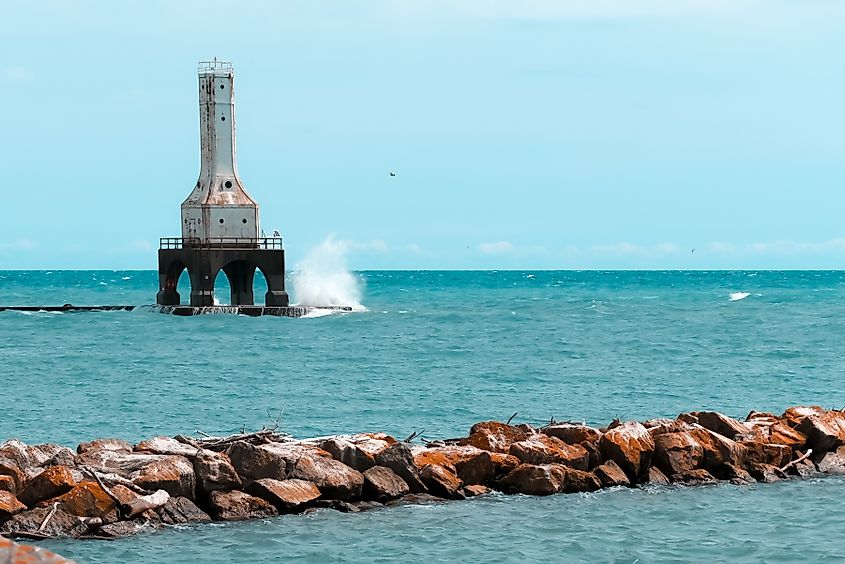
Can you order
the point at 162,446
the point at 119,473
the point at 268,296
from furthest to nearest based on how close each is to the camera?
the point at 268,296
the point at 162,446
the point at 119,473

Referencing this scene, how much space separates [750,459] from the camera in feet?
69.0

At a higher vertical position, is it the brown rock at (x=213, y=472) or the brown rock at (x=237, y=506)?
the brown rock at (x=213, y=472)

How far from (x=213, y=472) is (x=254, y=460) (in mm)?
663

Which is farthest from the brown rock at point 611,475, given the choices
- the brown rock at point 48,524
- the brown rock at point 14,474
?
the brown rock at point 14,474

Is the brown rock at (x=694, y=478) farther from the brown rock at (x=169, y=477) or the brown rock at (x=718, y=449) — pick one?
the brown rock at (x=169, y=477)

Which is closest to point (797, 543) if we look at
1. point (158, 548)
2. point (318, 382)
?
point (158, 548)

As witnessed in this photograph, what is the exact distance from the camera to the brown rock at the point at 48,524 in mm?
16141

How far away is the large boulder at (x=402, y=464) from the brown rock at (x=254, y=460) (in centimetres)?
151

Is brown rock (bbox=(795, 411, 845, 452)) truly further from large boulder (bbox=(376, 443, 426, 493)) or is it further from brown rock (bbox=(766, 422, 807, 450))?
large boulder (bbox=(376, 443, 426, 493))

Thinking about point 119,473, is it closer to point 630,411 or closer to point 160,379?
point 630,411

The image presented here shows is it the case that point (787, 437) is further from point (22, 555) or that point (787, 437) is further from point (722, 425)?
point (22, 555)

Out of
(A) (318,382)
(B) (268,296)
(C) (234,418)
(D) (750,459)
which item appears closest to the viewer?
(D) (750,459)

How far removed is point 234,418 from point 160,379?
10537 mm

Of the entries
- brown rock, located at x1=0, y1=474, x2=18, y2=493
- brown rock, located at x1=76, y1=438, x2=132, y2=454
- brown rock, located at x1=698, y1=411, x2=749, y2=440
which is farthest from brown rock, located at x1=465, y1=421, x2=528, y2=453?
brown rock, located at x1=0, y1=474, x2=18, y2=493
